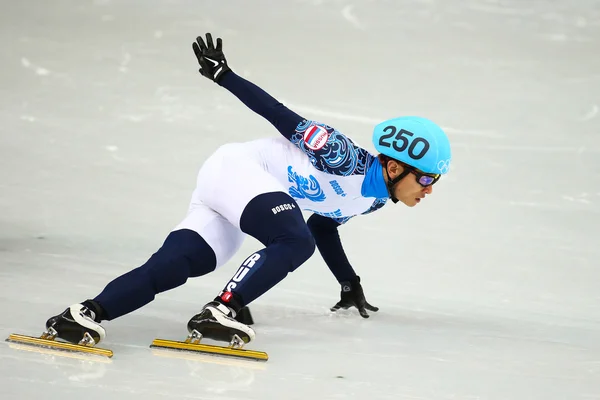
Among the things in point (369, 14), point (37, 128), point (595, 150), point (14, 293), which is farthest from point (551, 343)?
point (369, 14)

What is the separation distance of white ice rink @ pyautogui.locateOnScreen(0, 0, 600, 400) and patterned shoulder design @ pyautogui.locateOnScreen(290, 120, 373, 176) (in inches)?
30.9

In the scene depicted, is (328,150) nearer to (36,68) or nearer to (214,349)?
(214,349)

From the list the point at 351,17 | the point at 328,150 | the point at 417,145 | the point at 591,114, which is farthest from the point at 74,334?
the point at 351,17

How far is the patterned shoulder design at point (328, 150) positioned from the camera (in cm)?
377

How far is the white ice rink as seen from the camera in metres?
3.30

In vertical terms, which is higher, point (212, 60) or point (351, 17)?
point (351, 17)

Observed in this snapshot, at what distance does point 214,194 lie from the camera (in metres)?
3.84

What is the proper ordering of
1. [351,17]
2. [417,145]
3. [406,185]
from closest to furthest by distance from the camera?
1. [417,145]
2. [406,185]
3. [351,17]

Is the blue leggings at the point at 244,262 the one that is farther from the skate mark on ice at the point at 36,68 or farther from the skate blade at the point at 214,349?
the skate mark on ice at the point at 36,68

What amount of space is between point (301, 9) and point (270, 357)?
265 inches

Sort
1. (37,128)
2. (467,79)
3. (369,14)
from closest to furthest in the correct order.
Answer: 1. (37,128)
2. (467,79)
3. (369,14)

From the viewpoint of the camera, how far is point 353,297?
176 inches

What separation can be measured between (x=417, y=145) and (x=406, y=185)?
0.21 metres

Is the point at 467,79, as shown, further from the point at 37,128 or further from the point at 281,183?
the point at 281,183
